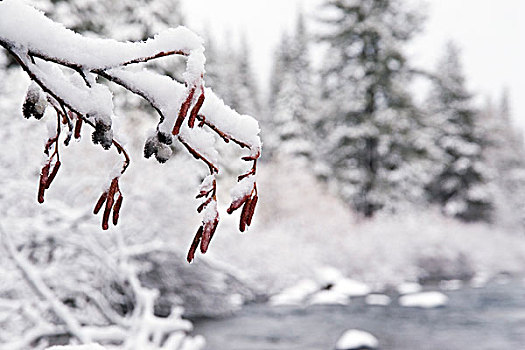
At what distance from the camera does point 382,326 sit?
36.2 feet

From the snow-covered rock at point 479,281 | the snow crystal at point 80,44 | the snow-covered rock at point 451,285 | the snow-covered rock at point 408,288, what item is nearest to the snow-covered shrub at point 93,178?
the snow crystal at point 80,44

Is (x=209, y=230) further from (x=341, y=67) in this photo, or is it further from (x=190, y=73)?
(x=341, y=67)

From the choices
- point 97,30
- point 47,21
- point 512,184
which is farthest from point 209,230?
point 512,184

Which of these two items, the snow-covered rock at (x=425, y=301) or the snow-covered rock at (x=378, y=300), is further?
the snow-covered rock at (x=378, y=300)

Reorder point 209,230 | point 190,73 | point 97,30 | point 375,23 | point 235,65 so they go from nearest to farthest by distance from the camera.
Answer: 1. point 190,73
2. point 209,230
3. point 97,30
4. point 375,23
5. point 235,65

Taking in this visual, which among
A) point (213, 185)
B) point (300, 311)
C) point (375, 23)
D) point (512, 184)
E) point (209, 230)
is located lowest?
point (209, 230)

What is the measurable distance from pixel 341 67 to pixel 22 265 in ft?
76.2

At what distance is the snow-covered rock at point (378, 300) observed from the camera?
13.5m

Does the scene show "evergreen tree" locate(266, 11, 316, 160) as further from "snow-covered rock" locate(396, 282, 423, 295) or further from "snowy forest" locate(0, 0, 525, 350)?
"snow-covered rock" locate(396, 282, 423, 295)

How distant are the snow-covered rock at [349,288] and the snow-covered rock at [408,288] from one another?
0.87 m

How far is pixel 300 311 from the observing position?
12.5 meters

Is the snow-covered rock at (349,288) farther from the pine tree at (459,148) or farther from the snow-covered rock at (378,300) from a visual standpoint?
the pine tree at (459,148)

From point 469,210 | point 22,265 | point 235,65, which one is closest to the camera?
point 22,265

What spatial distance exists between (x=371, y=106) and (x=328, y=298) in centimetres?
1346
